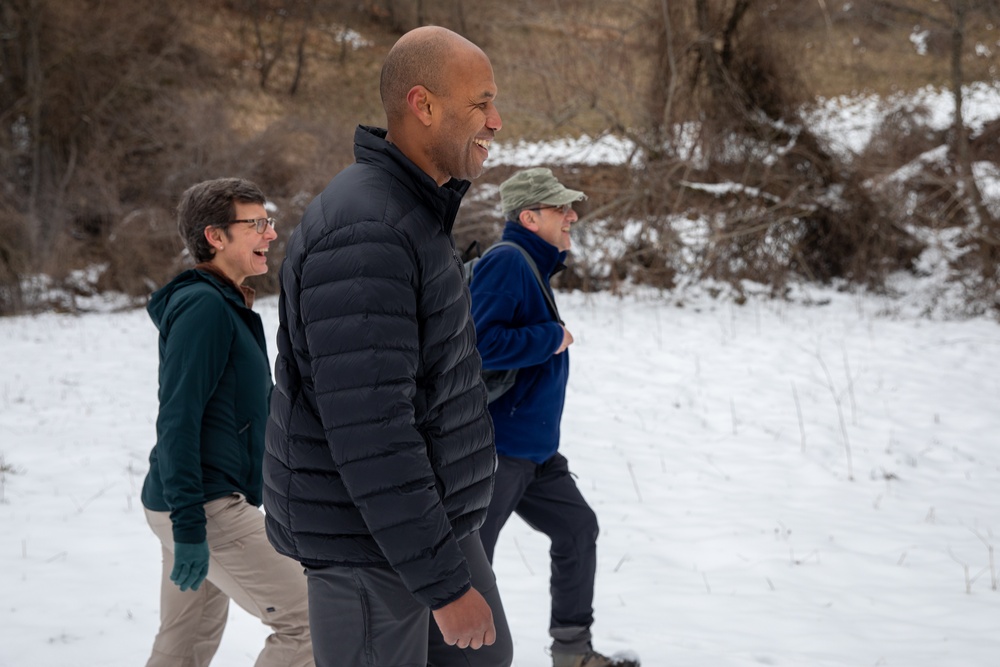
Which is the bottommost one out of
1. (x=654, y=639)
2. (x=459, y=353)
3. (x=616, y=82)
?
(x=654, y=639)

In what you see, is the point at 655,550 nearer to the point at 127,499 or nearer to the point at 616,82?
the point at 127,499

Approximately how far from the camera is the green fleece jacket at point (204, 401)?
7.90ft

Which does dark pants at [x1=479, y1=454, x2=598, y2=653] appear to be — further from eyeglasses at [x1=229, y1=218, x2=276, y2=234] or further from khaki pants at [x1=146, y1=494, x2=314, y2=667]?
eyeglasses at [x1=229, y1=218, x2=276, y2=234]

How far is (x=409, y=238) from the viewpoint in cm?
170

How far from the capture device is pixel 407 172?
5.85 feet

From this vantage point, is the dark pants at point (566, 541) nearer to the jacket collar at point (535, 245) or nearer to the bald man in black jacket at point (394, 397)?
the jacket collar at point (535, 245)

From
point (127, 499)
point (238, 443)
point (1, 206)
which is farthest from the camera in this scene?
point (1, 206)

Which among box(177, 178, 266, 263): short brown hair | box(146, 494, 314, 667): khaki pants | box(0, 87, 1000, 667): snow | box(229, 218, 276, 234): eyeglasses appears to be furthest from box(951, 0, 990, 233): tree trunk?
box(146, 494, 314, 667): khaki pants

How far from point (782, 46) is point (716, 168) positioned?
2.21 meters

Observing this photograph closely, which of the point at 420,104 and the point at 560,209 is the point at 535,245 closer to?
the point at 560,209

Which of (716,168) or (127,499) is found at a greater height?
(716,168)

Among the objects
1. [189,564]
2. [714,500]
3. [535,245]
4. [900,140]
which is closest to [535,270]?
[535,245]

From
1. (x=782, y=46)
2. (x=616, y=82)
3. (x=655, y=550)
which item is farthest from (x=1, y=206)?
(x=655, y=550)

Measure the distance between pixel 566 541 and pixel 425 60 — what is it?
2.08m
